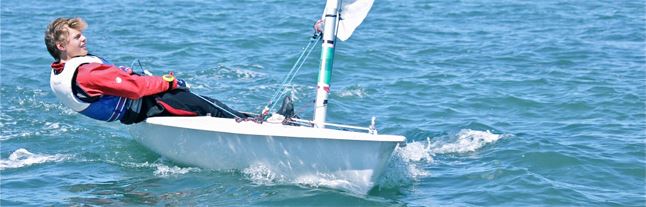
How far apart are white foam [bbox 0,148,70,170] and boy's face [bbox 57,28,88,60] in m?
1.34

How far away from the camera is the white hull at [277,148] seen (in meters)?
6.92

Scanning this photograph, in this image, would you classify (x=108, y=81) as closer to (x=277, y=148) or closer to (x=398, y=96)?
(x=277, y=148)

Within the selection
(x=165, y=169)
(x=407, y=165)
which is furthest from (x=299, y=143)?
(x=165, y=169)

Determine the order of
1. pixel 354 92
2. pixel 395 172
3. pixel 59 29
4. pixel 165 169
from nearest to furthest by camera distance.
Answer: pixel 59 29 < pixel 395 172 < pixel 165 169 < pixel 354 92

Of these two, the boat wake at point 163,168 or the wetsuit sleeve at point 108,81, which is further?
the boat wake at point 163,168

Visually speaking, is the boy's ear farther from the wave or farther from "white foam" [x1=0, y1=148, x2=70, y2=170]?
the wave

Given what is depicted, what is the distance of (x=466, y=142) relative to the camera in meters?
8.91

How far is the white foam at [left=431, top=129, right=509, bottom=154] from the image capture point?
869 cm

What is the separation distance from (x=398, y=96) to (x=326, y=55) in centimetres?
340

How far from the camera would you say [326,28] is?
25.0 ft

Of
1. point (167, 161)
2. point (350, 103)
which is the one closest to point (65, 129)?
point (167, 161)

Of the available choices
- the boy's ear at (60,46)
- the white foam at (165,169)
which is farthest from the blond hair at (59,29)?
the white foam at (165,169)

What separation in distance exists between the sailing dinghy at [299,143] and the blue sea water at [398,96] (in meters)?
0.12

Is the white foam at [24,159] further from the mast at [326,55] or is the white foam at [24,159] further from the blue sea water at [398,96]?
the mast at [326,55]
